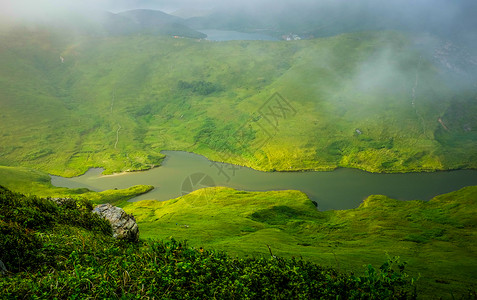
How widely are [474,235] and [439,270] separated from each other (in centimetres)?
3272

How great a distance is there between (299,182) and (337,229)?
159 ft

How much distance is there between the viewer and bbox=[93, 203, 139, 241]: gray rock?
23.7 metres

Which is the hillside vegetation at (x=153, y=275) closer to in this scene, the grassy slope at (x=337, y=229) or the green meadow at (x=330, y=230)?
the green meadow at (x=330, y=230)

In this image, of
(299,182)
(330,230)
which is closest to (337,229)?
(330,230)

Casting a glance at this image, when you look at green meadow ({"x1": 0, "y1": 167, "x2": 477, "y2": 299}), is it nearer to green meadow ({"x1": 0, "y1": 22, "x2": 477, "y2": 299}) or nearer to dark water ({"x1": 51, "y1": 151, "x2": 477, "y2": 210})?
green meadow ({"x1": 0, "y1": 22, "x2": 477, "y2": 299})

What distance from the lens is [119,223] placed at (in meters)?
24.6

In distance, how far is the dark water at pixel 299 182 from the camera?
93.9 m

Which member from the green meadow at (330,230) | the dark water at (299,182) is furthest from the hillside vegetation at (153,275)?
the dark water at (299,182)

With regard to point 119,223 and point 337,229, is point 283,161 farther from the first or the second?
point 119,223

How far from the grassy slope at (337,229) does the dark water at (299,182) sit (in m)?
9.59

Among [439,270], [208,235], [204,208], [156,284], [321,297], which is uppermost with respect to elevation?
[156,284]

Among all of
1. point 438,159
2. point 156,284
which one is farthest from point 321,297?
point 438,159

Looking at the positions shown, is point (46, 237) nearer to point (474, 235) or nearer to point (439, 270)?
point (439, 270)

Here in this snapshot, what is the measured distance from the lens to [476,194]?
7781cm
